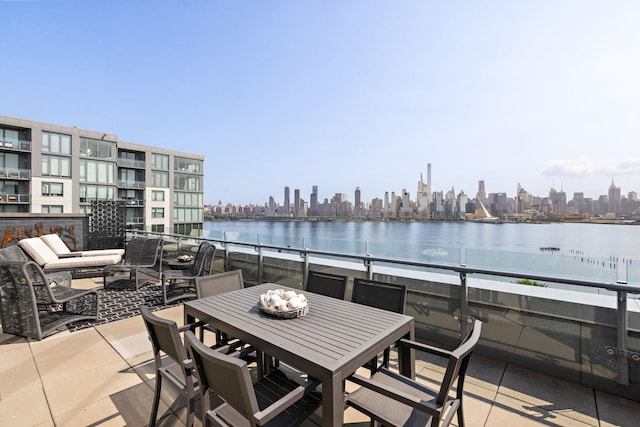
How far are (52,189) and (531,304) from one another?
33.0 metres

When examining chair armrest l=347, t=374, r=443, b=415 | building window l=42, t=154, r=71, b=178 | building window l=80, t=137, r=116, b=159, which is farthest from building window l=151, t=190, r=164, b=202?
chair armrest l=347, t=374, r=443, b=415

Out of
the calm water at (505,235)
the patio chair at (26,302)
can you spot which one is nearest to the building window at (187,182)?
the calm water at (505,235)

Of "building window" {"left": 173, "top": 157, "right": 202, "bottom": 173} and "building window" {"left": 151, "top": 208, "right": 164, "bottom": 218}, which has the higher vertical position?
"building window" {"left": 173, "top": 157, "right": 202, "bottom": 173}

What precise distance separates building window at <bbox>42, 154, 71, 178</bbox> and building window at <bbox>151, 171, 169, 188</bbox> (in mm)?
7272

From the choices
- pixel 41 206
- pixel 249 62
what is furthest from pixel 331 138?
pixel 41 206

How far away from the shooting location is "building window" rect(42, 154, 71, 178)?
2427 centimetres

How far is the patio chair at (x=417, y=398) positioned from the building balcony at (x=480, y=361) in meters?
0.53

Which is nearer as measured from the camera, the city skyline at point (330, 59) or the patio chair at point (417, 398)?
the patio chair at point (417, 398)

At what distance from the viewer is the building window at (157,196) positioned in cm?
3156

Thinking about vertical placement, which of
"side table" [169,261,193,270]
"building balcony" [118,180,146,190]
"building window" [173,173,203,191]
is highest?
"building window" [173,173,203,191]

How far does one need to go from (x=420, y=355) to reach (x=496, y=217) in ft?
118

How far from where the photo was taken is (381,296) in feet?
8.80

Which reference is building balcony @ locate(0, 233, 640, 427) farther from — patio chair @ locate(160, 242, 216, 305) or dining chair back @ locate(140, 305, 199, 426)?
patio chair @ locate(160, 242, 216, 305)

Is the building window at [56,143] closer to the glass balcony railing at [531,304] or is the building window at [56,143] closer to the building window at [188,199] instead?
the building window at [188,199]
